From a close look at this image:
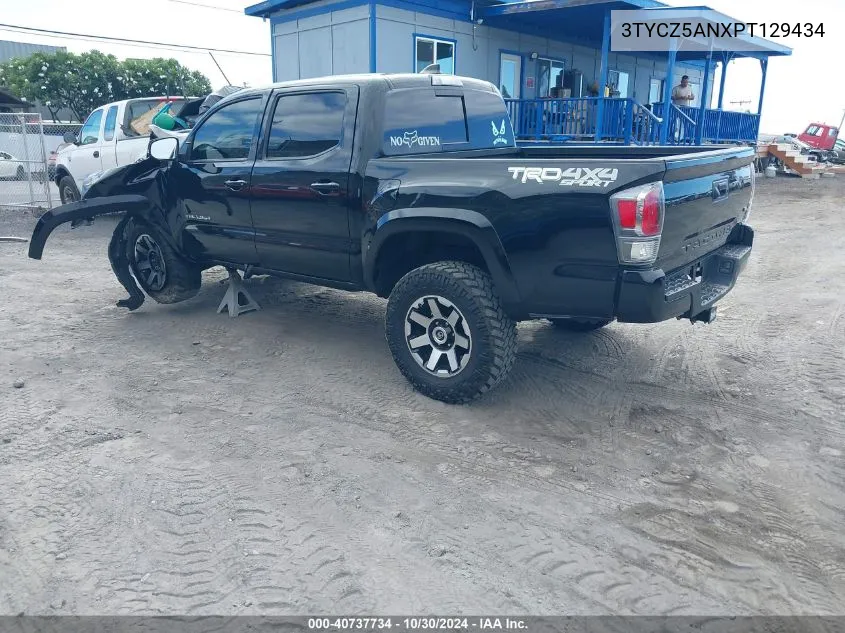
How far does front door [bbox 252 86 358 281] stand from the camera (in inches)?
183

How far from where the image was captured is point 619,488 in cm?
341

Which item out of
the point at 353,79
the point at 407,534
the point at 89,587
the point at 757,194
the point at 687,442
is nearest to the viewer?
the point at 89,587

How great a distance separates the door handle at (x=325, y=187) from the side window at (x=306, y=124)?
24 cm

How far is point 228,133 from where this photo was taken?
5469mm

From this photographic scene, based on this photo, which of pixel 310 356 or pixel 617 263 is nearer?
pixel 617 263

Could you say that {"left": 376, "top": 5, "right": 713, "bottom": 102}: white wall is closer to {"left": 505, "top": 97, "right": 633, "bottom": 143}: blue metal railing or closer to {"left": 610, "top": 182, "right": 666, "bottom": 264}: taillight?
{"left": 505, "top": 97, "right": 633, "bottom": 143}: blue metal railing

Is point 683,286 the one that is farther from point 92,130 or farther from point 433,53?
point 433,53

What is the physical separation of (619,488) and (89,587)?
245cm

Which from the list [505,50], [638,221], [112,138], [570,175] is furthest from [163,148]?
[505,50]

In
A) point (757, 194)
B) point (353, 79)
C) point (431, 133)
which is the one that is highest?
point (353, 79)

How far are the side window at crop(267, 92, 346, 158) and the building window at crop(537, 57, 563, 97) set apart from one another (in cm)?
1408

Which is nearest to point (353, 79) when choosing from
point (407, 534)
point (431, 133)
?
point (431, 133)

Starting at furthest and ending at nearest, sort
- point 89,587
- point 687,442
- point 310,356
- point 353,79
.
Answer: point 310,356
point 353,79
point 687,442
point 89,587

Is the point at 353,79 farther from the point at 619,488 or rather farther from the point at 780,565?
the point at 780,565
